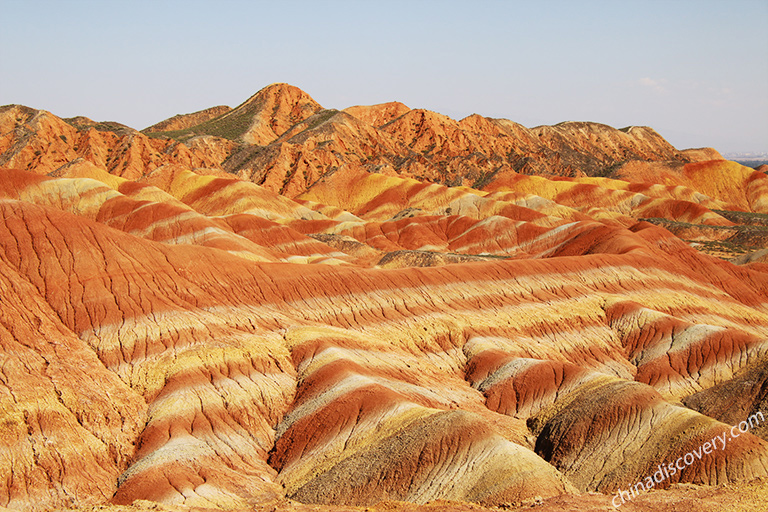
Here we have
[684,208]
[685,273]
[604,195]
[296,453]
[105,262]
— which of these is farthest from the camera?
[604,195]

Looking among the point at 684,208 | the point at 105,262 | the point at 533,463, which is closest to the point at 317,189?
the point at 684,208

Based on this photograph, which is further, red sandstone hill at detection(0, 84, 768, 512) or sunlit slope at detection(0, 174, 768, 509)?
sunlit slope at detection(0, 174, 768, 509)

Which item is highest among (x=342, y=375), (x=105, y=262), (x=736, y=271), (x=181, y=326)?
(x=105, y=262)

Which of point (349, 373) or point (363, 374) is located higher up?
point (349, 373)

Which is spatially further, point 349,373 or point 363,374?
point 363,374

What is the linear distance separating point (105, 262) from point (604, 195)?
395 ft

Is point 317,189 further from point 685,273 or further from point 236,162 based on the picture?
point 685,273

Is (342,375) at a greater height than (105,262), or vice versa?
(105,262)

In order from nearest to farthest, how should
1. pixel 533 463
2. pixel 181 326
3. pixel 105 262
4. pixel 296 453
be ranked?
1. pixel 533 463
2. pixel 296 453
3. pixel 181 326
4. pixel 105 262

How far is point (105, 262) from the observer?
1698 inches

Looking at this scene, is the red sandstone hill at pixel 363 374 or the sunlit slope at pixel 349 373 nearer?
the red sandstone hill at pixel 363 374

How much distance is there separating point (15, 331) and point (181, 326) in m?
8.85

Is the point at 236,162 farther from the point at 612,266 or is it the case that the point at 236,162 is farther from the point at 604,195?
the point at 612,266

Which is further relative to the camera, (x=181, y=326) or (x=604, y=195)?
(x=604, y=195)
